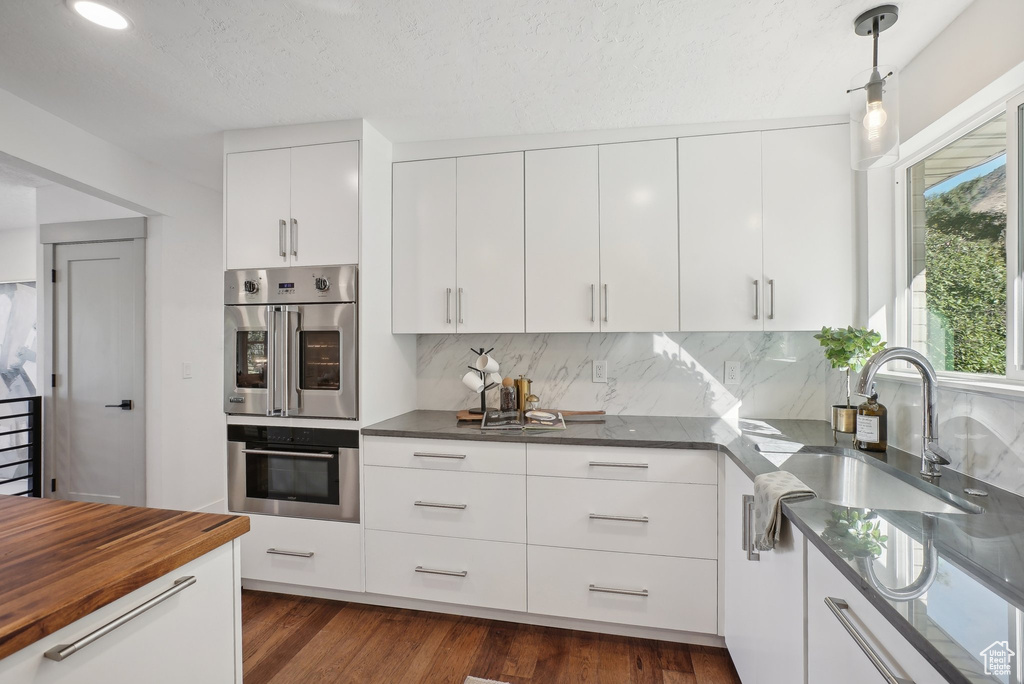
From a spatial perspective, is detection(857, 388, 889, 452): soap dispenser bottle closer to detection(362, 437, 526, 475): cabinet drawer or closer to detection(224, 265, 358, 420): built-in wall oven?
detection(362, 437, 526, 475): cabinet drawer

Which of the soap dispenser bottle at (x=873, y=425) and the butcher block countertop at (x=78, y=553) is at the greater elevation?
the soap dispenser bottle at (x=873, y=425)

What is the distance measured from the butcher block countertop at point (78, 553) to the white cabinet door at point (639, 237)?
1880 mm

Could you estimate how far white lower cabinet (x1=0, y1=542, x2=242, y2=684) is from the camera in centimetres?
79

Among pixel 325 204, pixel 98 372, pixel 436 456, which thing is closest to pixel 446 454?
pixel 436 456

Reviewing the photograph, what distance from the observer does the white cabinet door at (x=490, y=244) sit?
8.48 ft

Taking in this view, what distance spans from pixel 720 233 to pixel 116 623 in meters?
2.52

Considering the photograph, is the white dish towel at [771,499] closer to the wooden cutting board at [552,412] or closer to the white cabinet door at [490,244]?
the wooden cutting board at [552,412]

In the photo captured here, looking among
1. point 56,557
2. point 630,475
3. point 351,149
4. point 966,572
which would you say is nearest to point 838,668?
point 966,572

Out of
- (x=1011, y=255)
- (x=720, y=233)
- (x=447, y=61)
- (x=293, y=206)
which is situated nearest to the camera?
(x=1011, y=255)

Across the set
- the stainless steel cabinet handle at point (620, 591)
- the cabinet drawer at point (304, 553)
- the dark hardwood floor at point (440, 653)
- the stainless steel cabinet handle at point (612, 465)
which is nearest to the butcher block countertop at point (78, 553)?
the dark hardwood floor at point (440, 653)

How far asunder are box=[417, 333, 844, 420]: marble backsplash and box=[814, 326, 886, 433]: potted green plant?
406 millimetres

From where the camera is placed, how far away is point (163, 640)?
0.97m

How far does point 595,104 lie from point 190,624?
91.5 inches

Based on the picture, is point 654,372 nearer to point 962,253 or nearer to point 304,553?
point 962,253
